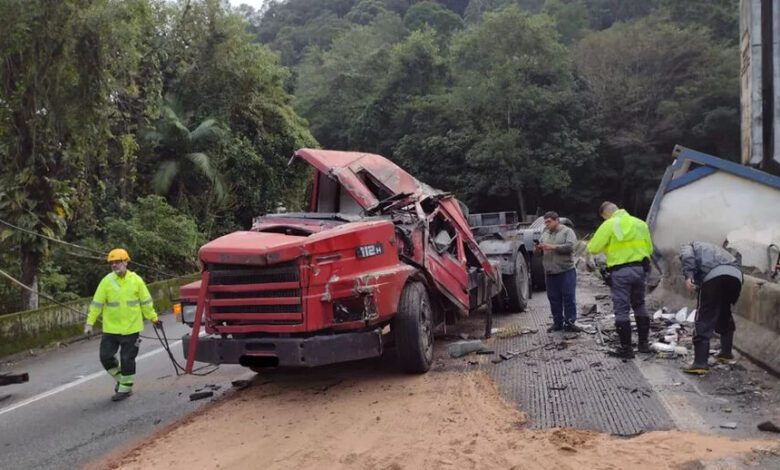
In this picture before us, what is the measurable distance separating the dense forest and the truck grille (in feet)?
14.9

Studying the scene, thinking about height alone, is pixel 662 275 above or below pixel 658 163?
below

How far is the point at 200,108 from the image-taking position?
24906 millimetres

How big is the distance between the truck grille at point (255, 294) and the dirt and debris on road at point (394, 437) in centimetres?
83

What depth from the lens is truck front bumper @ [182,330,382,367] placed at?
5836 millimetres

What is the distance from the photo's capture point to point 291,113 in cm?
2769

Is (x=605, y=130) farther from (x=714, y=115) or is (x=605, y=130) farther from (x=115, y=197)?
(x=115, y=197)

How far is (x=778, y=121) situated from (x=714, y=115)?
3086cm

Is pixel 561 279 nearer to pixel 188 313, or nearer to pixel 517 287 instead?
pixel 517 287

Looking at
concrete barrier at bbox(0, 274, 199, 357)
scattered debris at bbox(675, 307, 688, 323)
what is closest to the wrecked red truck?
scattered debris at bbox(675, 307, 688, 323)

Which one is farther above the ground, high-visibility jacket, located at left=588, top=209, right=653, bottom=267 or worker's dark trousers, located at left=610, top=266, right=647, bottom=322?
high-visibility jacket, located at left=588, top=209, right=653, bottom=267

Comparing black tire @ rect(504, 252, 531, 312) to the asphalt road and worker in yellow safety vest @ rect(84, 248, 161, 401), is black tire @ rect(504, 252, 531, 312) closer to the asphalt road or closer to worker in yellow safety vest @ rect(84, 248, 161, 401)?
the asphalt road

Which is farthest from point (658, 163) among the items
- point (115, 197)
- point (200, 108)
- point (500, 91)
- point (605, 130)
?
point (115, 197)

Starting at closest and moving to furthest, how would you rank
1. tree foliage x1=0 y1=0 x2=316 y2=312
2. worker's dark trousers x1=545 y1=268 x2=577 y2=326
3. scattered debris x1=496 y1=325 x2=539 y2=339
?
scattered debris x1=496 y1=325 x2=539 y2=339
worker's dark trousers x1=545 y1=268 x2=577 y2=326
tree foliage x1=0 y1=0 x2=316 y2=312

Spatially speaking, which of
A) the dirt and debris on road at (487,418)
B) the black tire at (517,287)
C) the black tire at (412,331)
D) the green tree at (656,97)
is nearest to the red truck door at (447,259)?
the black tire at (412,331)
